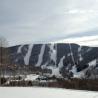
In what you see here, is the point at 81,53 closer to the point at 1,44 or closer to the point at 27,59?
the point at 27,59

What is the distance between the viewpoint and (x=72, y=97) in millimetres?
13719

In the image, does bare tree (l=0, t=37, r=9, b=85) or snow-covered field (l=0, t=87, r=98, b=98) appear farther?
bare tree (l=0, t=37, r=9, b=85)

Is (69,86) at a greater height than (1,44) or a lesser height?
lesser

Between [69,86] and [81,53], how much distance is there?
147m

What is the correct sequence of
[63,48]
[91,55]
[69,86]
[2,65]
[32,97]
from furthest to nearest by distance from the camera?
1. [63,48]
2. [91,55]
3. [2,65]
4. [69,86]
5. [32,97]

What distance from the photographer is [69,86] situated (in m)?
21.3

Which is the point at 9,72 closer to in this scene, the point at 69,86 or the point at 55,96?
the point at 69,86

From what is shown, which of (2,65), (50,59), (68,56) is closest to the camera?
(2,65)

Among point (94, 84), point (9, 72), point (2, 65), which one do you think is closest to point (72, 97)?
point (94, 84)

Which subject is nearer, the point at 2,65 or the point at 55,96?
the point at 55,96

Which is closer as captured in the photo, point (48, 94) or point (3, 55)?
point (48, 94)

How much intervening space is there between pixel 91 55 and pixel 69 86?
128 metres

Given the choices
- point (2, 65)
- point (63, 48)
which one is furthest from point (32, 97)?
point (63, 48)

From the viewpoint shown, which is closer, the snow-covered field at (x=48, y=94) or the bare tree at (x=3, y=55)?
the snow-covered field at (x=48, y=94)
